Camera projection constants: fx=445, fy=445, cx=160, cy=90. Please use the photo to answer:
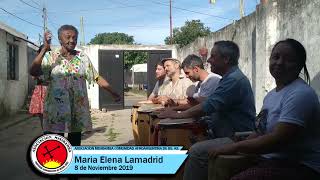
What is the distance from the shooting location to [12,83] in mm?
14273

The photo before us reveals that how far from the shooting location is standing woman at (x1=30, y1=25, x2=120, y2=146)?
13.6 feet

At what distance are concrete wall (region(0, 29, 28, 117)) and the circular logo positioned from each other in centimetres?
1054

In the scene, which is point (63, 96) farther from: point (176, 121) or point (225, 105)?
point (225, 105)

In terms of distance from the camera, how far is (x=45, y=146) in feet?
9.66

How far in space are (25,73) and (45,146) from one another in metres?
14.4

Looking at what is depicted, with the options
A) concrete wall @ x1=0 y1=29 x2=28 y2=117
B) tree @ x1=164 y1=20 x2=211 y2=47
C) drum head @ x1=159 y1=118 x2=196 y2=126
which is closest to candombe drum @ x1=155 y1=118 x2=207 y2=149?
drum head @ x1=159 y1=118 x2=196 y2=126

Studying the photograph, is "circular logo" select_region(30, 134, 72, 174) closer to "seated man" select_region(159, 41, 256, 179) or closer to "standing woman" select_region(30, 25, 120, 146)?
"seated man" select_region(159, 41, 256, 179)

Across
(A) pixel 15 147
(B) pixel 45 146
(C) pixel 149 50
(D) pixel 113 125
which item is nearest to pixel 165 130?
(B) pixel 45 146

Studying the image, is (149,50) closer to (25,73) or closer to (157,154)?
(25,73)

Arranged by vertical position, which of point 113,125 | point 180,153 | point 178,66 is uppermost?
point 178,66

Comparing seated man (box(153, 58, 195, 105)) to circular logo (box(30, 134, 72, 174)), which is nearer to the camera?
circular logo (box(30, 134, 72, 174))

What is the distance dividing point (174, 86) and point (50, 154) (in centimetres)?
368

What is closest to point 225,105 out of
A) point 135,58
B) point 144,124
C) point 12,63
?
point 144,124

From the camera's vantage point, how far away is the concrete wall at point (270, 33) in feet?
19.3
